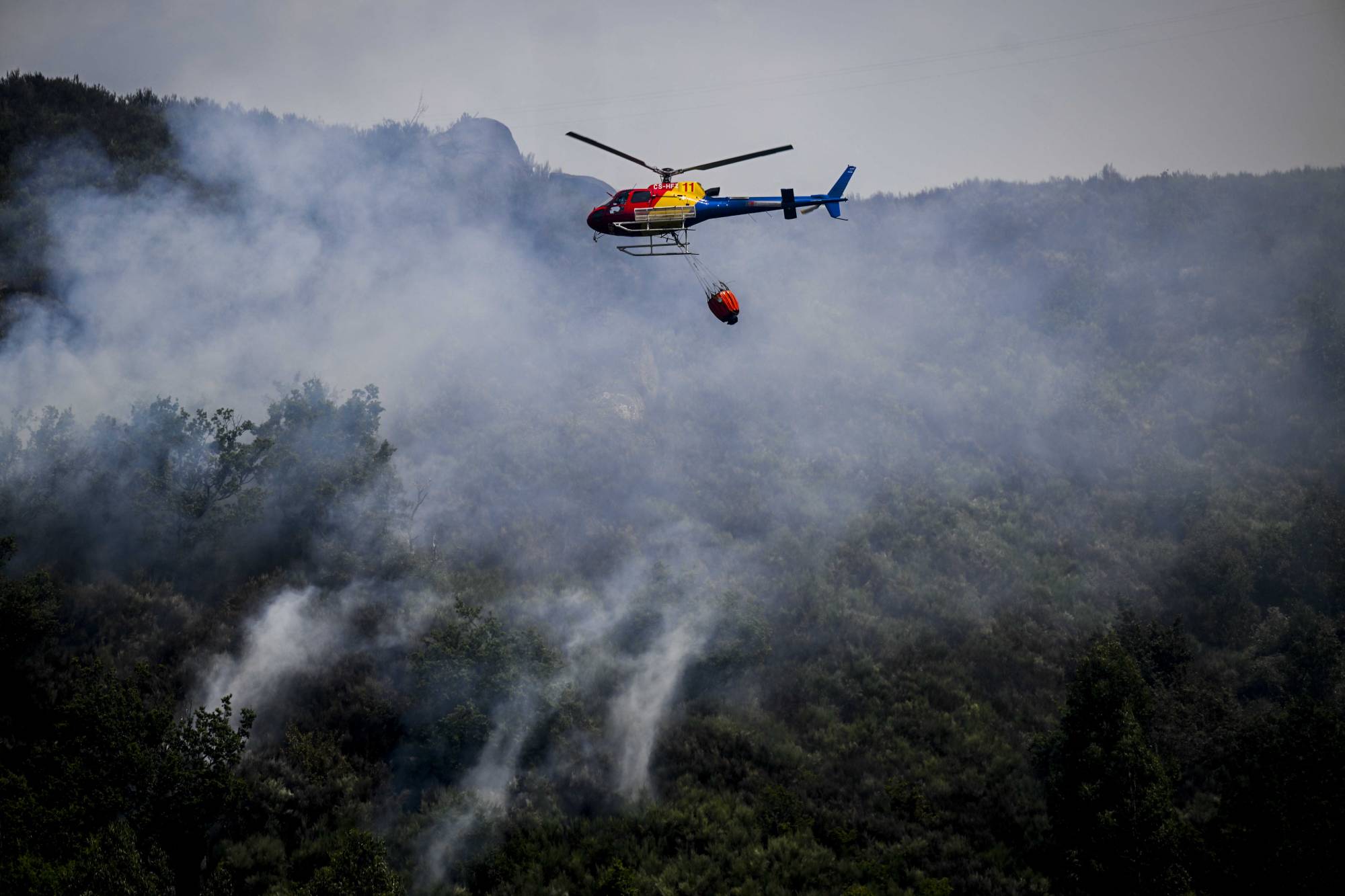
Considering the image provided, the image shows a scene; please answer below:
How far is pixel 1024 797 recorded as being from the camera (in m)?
25.3

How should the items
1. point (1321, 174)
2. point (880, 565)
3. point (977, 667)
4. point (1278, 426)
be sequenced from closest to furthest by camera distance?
point (977, 667) → point (880, 565) → point (1278, 426) → point (1321, 174)

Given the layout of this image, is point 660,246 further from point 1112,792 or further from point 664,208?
point 1112,792

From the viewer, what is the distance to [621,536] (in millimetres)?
38125

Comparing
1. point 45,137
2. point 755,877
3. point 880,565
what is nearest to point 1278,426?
point 880,565

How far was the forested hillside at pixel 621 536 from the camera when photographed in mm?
22531

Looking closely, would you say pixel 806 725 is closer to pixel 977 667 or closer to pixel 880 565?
pixel 977 667

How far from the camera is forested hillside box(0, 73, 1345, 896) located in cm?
2253

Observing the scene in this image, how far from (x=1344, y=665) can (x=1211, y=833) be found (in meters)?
13.6

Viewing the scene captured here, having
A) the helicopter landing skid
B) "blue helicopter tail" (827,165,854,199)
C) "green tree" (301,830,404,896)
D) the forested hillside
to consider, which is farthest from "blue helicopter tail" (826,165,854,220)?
"green tree" (301,830,404,896)

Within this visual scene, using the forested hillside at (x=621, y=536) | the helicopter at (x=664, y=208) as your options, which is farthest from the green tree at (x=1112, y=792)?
the helicopter at (x=664, y=208)

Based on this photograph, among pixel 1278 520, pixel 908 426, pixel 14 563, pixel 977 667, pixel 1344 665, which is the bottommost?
pixel 1344 665

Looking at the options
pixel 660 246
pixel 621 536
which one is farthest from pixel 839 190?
pixel 621 536

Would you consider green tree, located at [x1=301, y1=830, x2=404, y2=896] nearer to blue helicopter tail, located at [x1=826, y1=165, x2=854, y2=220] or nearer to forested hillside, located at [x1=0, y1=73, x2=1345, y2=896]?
forested hillside, located at [x1=0, y1=73, x2=1345, y2=896]

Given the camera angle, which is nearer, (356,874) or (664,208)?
(356,874)
